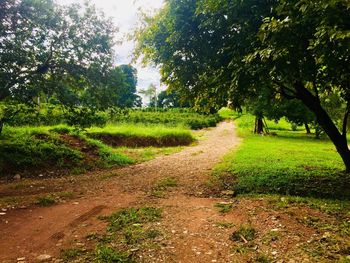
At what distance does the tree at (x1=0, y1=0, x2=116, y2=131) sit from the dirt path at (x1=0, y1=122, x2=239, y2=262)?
3.64 metres

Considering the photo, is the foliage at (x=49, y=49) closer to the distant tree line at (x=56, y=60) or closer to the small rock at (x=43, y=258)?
the distant tree line at (x=56, y=60)

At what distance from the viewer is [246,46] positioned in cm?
821

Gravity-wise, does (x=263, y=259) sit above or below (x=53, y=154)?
below

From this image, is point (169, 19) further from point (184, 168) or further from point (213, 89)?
point (184, 168)

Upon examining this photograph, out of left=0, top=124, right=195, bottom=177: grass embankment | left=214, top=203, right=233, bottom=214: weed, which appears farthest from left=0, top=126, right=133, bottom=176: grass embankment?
left=214, top=203, right=233, bottom=214: weed

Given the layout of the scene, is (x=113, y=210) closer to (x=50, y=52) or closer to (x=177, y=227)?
(x=177, y=227)

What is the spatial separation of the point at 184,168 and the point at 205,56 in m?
5.11

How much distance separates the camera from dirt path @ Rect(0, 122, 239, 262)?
496 centimetres

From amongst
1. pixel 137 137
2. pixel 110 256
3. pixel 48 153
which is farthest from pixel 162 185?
pixel 137 137

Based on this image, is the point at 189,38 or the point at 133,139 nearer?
the point at 189,38

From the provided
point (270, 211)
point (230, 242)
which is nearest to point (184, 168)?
point (270, 211)

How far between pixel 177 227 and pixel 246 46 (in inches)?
192

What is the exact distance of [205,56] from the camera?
9.44 meters

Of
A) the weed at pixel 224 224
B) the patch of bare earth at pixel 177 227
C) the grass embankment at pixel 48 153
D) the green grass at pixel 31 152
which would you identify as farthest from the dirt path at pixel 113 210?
the green grass at pixel 31 152
